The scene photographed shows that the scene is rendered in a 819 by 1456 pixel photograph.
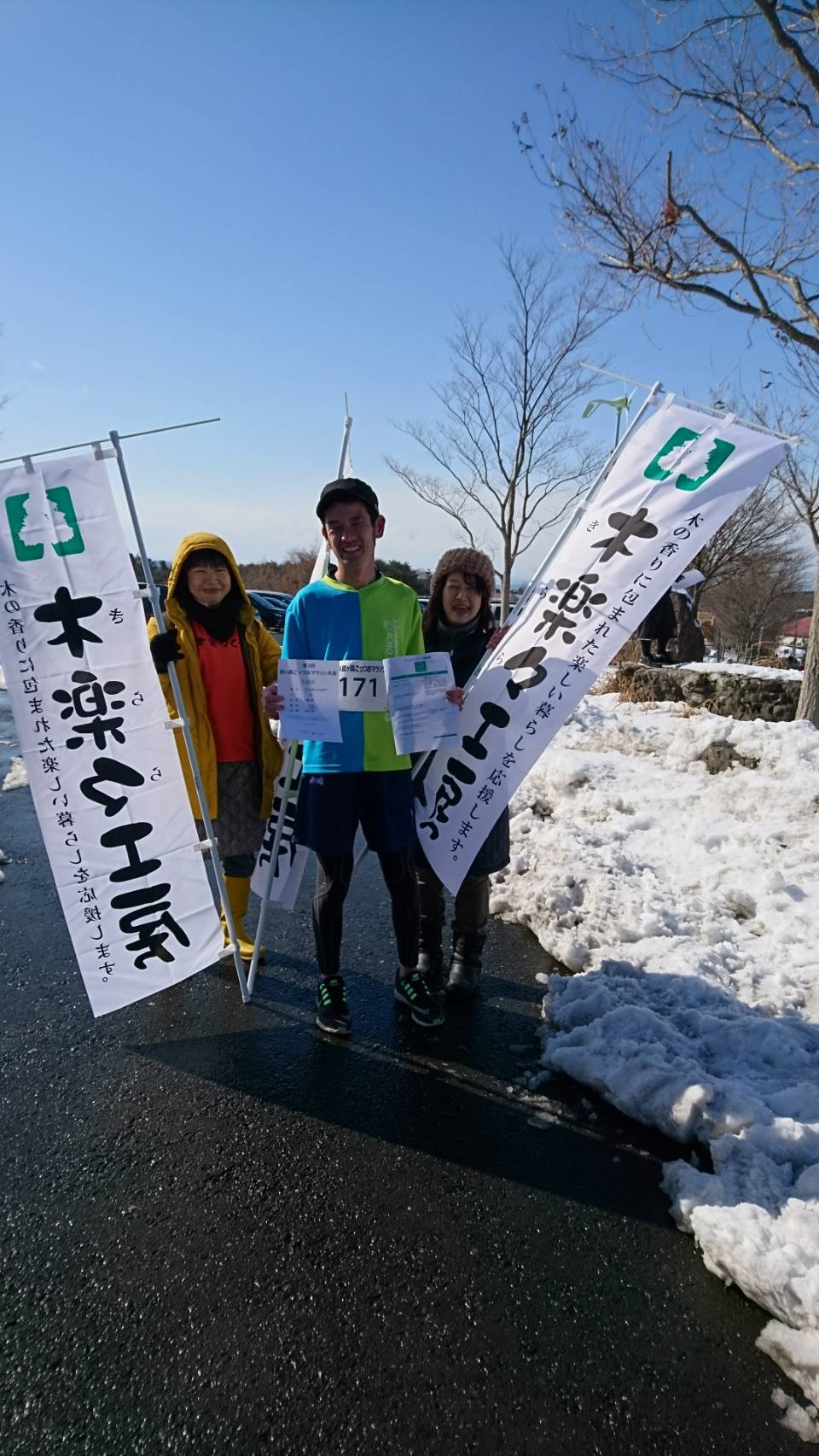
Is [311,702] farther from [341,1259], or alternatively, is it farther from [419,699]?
[341,1259]

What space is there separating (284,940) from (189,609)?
1892mm

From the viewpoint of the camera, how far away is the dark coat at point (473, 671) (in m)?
3.30

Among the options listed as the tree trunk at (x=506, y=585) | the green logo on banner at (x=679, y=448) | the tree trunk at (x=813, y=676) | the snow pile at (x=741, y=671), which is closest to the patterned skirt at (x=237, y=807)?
the green logo on banner at (x=679, y=448)

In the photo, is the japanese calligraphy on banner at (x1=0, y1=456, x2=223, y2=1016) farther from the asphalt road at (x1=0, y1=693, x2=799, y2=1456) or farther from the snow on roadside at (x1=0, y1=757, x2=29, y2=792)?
the snow on roadside at (x1=0, y1=757, x2=29, y2=792)

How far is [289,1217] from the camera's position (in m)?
2.21

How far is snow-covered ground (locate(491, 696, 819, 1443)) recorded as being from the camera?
2051 mm

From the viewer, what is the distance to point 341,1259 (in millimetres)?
2066

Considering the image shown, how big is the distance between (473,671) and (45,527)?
1.91m

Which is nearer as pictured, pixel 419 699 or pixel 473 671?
pixel 419 699

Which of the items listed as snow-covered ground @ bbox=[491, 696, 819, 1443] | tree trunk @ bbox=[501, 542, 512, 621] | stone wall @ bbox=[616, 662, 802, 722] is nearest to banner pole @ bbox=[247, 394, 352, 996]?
snow-covered ground @ bbox=[491, 696, 819, 1443]

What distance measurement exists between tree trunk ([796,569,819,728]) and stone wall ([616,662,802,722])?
60cm

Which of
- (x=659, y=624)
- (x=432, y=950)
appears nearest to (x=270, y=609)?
(x=659, y=624)

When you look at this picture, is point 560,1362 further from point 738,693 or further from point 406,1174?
point 738,693

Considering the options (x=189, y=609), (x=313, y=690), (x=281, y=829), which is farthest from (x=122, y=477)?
(x=281, y=829)
